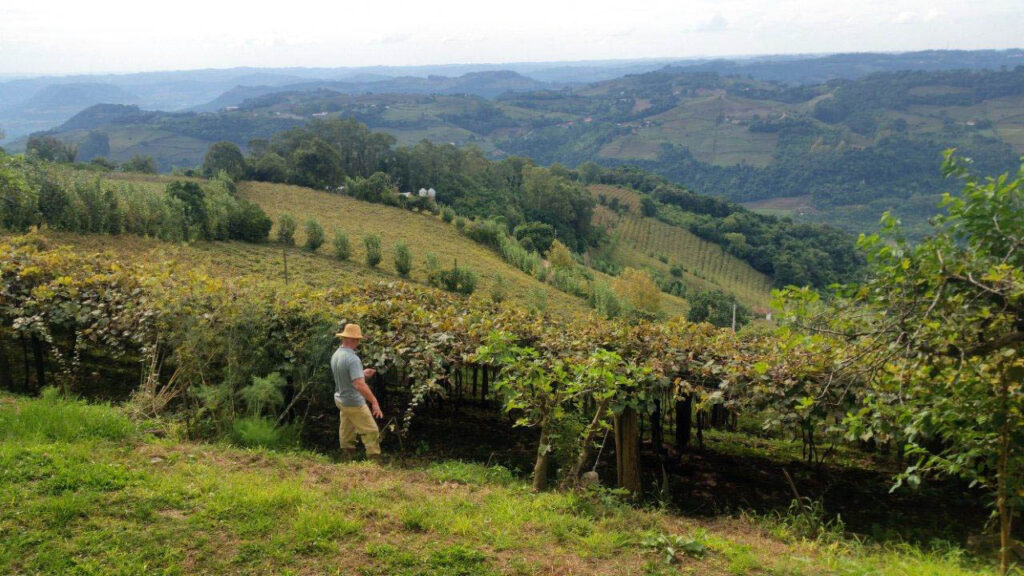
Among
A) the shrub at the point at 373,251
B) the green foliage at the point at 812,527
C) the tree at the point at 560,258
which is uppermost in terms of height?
the green foliage at the point at 812,527

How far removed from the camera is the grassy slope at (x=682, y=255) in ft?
264

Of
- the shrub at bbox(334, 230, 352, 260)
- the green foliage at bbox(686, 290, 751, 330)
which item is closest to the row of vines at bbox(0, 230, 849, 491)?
the shrub at bbox(334, 230, 352, 260)

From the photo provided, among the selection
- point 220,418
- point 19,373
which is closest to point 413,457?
point 220,418

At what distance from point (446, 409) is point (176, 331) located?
3942 millimetres

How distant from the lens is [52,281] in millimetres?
8883

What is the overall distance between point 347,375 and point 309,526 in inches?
90.6

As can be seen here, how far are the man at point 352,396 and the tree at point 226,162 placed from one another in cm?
6135

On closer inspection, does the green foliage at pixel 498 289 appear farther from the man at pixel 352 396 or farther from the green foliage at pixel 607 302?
the man at pixel 352 396

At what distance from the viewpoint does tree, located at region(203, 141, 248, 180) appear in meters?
61.9

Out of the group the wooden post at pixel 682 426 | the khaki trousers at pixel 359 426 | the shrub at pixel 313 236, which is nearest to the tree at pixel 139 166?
the shrub at pixel 313 236

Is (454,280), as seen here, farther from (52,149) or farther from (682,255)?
(52,149)

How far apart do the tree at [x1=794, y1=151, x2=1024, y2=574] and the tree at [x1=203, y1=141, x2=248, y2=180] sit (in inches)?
2577

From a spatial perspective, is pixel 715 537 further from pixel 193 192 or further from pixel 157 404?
pixel 193 192

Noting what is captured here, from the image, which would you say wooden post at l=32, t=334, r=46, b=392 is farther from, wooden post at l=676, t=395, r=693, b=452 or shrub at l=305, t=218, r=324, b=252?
shrub at l=305, t=218, r=324, b=252
